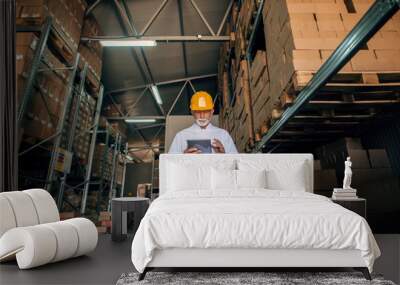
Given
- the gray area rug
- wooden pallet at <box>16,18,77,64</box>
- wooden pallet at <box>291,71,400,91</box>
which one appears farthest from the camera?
wooden pallet at <box>16,18,77,64</box>

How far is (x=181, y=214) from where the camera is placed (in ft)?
8.29

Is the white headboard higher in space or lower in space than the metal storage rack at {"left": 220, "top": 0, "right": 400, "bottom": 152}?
lower

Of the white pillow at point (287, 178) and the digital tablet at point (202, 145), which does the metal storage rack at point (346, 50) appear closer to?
the white pillow at point (287, 178)

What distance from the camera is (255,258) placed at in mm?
2525

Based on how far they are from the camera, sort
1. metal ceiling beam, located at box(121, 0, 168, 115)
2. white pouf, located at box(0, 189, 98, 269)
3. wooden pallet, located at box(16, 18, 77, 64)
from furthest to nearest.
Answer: metal ceiling beam, located at box(121, 0, 168, 115) → wooden pallet, located at box(16, 18, 77, 64) → white pouf, located at box(0, 189, 98, 269)

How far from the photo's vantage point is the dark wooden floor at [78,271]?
2.58 m

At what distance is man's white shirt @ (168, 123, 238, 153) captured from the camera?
497 centimetres

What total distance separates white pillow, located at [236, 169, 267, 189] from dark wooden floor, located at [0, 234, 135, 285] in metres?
1.37

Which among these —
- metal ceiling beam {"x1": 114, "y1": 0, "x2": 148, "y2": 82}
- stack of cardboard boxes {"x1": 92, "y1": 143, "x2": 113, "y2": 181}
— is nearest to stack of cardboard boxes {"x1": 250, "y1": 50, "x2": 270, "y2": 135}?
metal ceiling beam {"x1": 114, "y1": 0, "x2": 148, "y2": 82}

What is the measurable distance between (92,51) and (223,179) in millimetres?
7037

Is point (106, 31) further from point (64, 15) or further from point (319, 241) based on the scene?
point (319, 241)

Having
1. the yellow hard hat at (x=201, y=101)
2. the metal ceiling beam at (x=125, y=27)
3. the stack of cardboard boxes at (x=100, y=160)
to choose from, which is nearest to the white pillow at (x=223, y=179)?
the yellow hard hat at (x=201, y=101)

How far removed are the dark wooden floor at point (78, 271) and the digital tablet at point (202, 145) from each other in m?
1.74

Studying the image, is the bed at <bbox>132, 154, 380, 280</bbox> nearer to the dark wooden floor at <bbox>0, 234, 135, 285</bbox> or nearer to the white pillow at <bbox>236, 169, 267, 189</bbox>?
the dark wooden floor at <bbox>0, 234, 135, 285</bbox>
